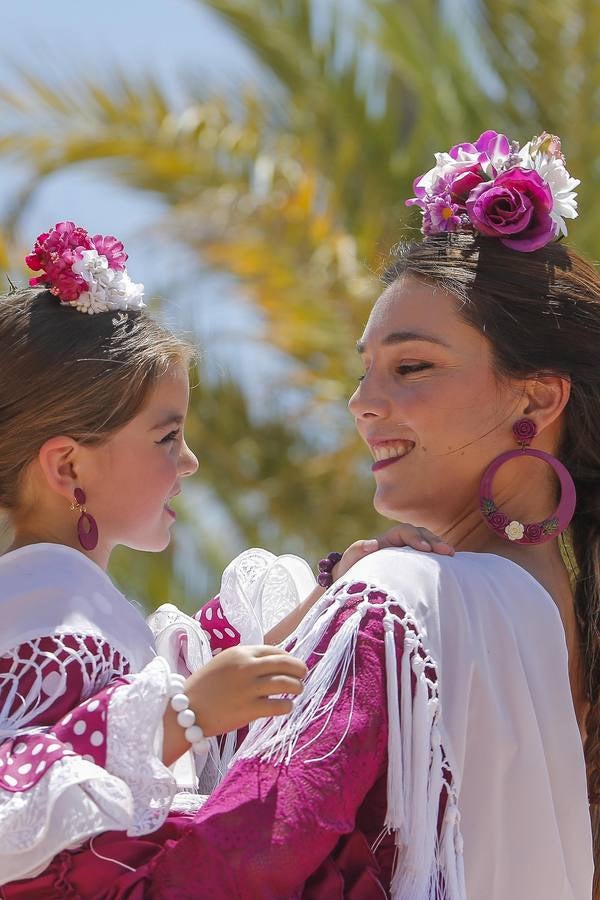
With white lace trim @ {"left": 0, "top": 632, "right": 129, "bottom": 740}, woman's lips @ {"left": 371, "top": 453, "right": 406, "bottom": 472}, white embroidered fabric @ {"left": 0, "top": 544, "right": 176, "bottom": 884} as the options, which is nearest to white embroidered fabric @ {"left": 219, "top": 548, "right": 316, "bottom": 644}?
white embroidered fabric @ {"left": 0, "top": 544, "right": 176, "bottom": 884}

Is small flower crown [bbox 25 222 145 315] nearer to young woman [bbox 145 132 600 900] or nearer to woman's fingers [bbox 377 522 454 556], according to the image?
young woman [bbox 145 132 600 900]

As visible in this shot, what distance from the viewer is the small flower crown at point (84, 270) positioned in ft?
10.8

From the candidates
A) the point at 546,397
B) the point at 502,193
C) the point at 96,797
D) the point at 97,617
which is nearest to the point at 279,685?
the point at 96,797

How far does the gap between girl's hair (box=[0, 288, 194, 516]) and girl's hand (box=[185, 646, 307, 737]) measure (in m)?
0.83

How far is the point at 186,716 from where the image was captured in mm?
2469

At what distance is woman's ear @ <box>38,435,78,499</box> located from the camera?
10.2ft

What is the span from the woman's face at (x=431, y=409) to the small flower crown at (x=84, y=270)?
0.69 m

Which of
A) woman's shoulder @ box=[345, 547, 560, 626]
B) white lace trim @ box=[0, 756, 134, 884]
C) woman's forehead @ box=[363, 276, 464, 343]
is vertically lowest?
white lace trim @ box=[0, 756, 134, 884]

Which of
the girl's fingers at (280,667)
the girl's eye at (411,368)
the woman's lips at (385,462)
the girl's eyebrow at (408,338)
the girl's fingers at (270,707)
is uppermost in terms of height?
the girl's eyebrow at (408,338)

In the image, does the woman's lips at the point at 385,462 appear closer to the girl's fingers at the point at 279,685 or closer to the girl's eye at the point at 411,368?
the girl's eye at the point at 411,368

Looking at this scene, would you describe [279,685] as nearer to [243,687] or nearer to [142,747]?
[243,687]

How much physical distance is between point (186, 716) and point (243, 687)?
0.12m

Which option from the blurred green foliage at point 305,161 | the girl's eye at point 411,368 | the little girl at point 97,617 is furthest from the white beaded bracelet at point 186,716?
the blurred green foliage at point 305,161

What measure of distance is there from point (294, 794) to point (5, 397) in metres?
1.23
